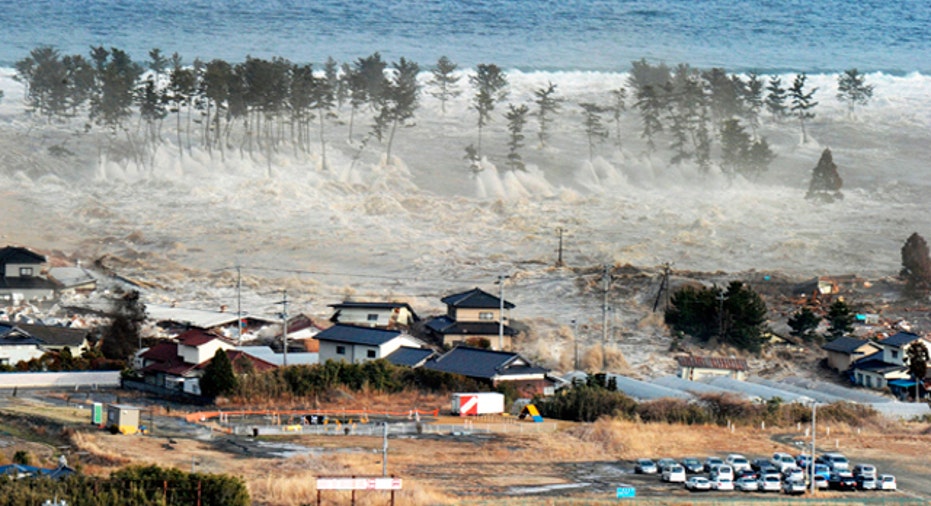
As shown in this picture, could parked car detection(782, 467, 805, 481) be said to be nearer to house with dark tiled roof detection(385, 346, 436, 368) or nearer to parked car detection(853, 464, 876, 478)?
parked car detection(853, 464, 876, 478)

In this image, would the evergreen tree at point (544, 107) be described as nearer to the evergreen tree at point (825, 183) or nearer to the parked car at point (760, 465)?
the evergreen tree at point (825, 183)

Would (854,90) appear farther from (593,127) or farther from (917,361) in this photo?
(917,361)

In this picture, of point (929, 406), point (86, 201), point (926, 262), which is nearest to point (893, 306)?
point (926, 262)

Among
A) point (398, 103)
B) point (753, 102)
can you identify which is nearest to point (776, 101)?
point (753, 102)

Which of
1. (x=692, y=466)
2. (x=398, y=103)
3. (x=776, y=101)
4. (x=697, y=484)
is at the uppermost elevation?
(x=776, y=101)

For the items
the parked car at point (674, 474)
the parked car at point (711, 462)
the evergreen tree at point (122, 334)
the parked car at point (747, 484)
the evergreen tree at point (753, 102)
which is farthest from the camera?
the evergreen tree at point (753, 102)

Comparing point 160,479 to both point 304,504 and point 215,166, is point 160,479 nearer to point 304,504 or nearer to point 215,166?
point 304,504

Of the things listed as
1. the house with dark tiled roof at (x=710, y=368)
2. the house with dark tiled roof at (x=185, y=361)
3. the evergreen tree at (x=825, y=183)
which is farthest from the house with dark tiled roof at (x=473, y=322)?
the evergreen tree at (x=825, y=183)
